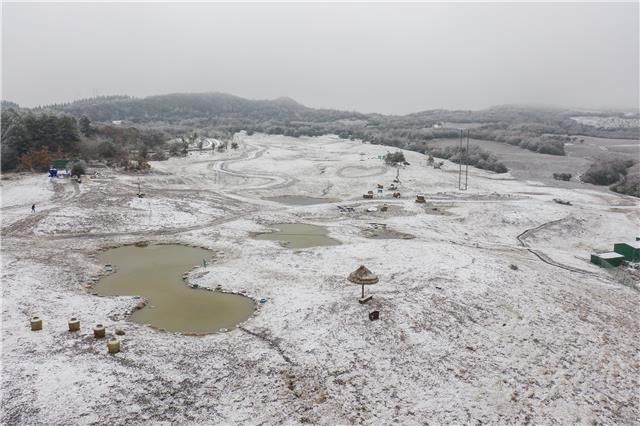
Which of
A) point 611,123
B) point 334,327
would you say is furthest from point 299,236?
point 611,123

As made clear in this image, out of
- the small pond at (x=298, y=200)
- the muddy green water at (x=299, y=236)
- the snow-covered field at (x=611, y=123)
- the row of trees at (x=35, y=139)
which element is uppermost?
the snow-covered field at (x=611, y=123)

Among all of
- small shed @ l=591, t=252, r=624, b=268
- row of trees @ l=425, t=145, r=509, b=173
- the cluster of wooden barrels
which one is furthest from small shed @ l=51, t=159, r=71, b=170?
row of trees @ l=425, t=145, r=509, b=173

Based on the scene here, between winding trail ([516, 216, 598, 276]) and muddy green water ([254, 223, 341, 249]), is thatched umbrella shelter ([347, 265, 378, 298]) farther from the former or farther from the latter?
winding trail ([516, 216, 598, 276])

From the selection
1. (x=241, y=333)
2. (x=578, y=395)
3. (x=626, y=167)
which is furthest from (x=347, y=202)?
(x=626, y=167)

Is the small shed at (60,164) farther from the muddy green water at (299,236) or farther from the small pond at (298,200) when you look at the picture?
the muddy green water at (299,236)

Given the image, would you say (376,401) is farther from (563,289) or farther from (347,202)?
(347,202)

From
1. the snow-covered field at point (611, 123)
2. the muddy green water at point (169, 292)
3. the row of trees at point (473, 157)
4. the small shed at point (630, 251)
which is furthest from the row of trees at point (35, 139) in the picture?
the snow-covered field at point (611, 123)
